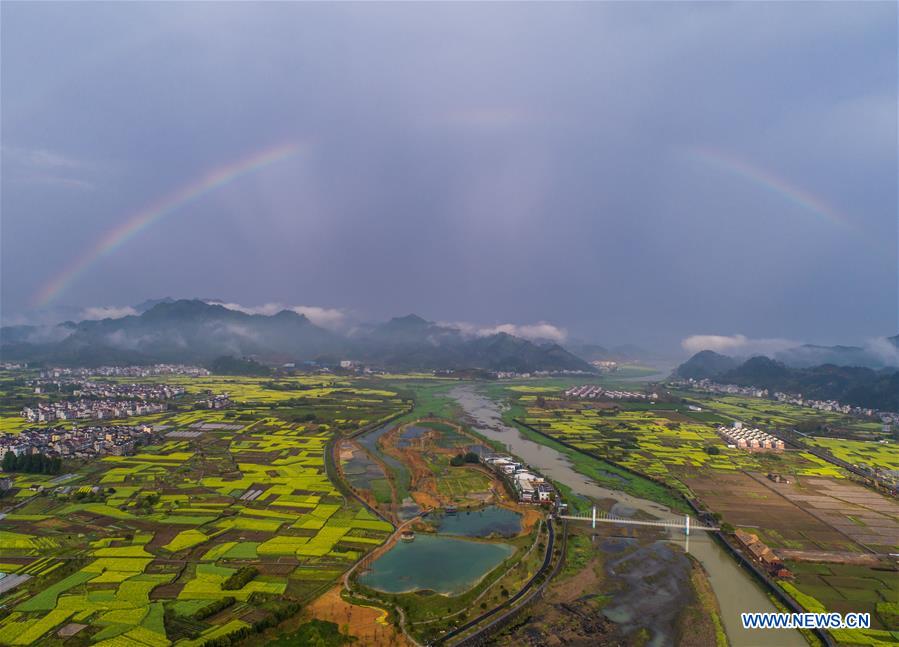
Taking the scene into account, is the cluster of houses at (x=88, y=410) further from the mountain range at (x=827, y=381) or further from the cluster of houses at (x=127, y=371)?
the mountain range at (x=827, y=381)

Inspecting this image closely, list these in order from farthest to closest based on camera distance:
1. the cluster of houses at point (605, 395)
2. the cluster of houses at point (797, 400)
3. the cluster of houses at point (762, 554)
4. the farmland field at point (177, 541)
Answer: the cluster of houses at point (605, 395)
the cluster of houses at point (797, 400)
the cluster of houses at point (762, 554)
the farmland field at point (177, 541)

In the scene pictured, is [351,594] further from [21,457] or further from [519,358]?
[519,358]

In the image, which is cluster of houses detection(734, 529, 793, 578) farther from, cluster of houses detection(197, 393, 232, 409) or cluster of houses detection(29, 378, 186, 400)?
cluster of houses detection(29, 378, 186, 400)

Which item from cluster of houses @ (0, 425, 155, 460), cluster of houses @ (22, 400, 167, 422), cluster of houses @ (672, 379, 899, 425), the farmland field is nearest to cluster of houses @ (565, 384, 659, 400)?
cluster of houses @ (672, 379, 899, 425)

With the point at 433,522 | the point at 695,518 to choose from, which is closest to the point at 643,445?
the point at 695,518

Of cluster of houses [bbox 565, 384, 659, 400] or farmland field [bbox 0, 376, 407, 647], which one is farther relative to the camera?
cluster of houses [bbox 565, 384, 659, 400]

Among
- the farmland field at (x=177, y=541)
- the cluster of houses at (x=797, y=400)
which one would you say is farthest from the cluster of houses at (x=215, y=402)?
the cluster of houses at (x=797, y=400)
